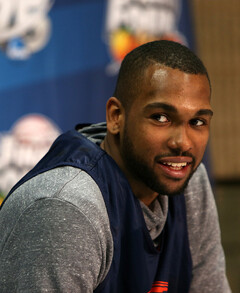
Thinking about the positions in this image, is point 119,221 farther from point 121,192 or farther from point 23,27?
point 23,27

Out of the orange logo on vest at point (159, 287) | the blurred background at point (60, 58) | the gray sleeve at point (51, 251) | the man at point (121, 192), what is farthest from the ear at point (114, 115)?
the blurred background at point (60, 58)

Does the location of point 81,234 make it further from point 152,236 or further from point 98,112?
point 98,112

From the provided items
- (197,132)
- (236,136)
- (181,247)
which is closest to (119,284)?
(181,247)

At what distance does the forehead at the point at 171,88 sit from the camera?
3.81 ft

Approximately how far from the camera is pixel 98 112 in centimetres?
324

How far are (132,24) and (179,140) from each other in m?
2.22

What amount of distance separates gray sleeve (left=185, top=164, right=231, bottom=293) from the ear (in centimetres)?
33

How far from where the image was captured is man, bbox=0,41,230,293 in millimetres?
1051

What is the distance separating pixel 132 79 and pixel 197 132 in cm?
19

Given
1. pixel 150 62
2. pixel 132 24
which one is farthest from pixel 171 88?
pixel 132 24

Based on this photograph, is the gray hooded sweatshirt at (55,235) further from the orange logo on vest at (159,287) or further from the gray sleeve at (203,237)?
the gray sleeve at (203,237)

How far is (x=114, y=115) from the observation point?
1.26 meters

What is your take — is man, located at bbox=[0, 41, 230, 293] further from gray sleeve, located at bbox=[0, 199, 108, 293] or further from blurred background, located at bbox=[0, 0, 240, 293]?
blurred background, located at bbox=[0, 0, 240, 293]

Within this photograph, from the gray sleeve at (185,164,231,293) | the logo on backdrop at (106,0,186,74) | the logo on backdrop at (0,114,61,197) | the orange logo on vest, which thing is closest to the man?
the orange logo on vest
